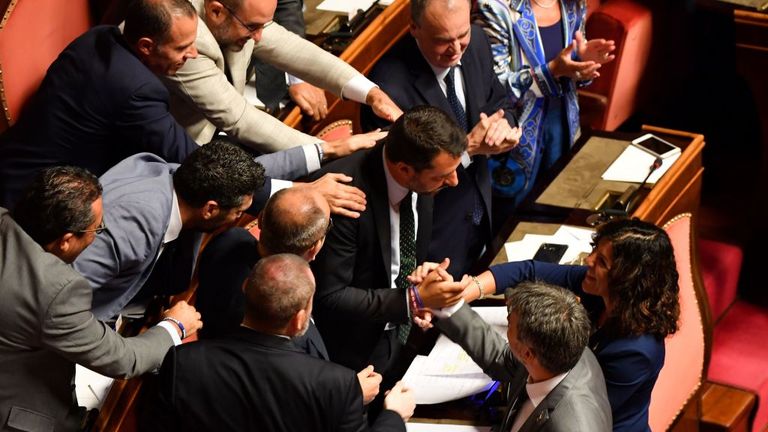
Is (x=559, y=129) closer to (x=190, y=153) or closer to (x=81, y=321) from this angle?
(x=190, y=153)

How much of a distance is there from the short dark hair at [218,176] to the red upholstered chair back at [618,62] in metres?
2.38

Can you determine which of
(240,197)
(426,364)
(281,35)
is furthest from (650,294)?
(281,35)

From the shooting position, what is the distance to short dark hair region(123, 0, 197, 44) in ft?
8.46


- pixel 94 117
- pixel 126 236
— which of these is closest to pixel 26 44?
pixel 94 117

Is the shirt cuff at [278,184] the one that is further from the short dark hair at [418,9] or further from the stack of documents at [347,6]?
the stack of documents at [347,6]

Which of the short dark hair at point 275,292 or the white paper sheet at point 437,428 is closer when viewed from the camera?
the short dark hair at point 275,292

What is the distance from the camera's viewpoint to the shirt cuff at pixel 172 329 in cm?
240

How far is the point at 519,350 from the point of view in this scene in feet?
7.61

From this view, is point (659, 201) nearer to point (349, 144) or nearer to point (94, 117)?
point (349, 144)

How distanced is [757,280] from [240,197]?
7.96 feet

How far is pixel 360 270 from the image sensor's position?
2748mm

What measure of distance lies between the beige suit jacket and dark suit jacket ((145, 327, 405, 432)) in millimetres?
876

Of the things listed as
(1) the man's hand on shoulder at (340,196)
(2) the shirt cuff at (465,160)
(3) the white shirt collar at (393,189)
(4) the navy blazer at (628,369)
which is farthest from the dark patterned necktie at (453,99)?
(4) the navy blazer at (628,369)

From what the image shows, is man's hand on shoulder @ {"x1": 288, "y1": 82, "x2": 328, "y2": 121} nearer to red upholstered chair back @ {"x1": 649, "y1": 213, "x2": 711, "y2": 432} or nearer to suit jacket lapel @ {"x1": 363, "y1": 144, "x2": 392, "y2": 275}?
suit jacket lapel @ {"x1": 363, "y1": 144, "x2": 392, "y2": 275}
